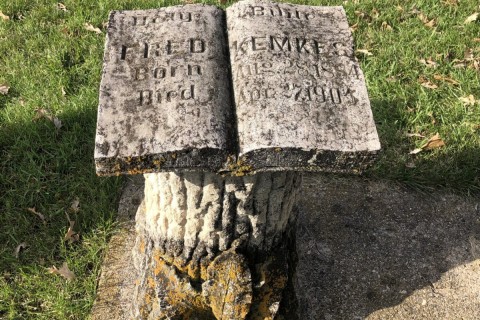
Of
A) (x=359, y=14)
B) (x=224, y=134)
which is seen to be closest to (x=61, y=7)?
(x=359, y=14)

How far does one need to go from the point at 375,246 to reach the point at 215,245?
1344 millimetres

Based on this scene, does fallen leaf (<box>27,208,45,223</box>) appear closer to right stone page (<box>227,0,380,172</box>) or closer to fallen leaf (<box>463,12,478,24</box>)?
right stone page (<box>227,0,380,172</box>)

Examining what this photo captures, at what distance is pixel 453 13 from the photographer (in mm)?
5277

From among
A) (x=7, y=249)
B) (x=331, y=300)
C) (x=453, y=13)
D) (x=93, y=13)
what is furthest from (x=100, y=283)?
(x=453, y=13)

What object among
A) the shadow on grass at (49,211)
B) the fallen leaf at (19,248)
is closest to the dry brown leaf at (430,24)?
the shadow on grass at (49,211)

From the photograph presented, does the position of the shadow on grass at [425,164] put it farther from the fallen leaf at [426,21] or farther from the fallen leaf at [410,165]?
the fallen leaf at [426,21]

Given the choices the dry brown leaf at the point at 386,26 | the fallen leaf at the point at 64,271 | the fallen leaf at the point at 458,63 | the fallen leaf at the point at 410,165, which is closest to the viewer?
the fallen leaf at the point at 64,271

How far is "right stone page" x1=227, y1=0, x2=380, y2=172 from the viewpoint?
6.25 feet

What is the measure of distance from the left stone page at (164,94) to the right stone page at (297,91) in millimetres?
86

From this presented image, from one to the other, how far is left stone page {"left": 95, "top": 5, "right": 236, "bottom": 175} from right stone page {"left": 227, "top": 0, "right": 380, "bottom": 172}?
9 centimetres

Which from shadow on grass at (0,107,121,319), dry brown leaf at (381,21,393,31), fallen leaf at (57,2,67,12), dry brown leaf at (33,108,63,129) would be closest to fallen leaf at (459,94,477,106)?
dry brown leaf at (381,21,393,31)

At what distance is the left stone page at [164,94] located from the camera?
6.13ft

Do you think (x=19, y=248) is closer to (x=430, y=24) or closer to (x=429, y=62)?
(x=429, y=62)

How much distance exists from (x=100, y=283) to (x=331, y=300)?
1.36 m
